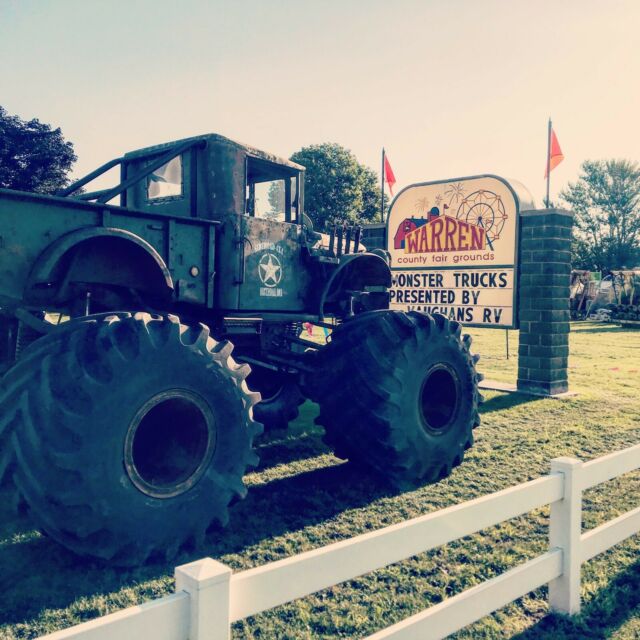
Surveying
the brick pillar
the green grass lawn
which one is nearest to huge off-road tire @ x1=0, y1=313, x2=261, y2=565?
the green grass lawn

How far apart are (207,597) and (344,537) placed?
8.58 ft

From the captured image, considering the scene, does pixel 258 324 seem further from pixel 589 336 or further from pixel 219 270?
pixel 589 336

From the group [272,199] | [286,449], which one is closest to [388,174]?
[272,199]

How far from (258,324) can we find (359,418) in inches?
49.8

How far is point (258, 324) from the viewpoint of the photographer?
573 centimetres

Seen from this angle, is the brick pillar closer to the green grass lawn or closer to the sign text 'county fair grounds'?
the sign text 'county fair grounds'

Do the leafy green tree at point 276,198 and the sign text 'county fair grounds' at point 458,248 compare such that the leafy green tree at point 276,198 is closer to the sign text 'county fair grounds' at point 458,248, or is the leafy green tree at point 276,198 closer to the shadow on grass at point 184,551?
the shadow on grass at point 184,551

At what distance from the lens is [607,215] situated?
63.7 metres

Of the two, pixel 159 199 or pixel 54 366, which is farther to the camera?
pixel 159 199

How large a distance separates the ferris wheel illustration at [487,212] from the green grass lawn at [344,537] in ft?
13.7

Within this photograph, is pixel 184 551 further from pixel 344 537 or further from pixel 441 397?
pixel 441 397

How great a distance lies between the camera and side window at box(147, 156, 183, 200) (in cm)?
561

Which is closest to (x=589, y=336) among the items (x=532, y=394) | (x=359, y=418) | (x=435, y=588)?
(x=532, y=394)

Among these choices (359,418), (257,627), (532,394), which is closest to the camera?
(257,627)
